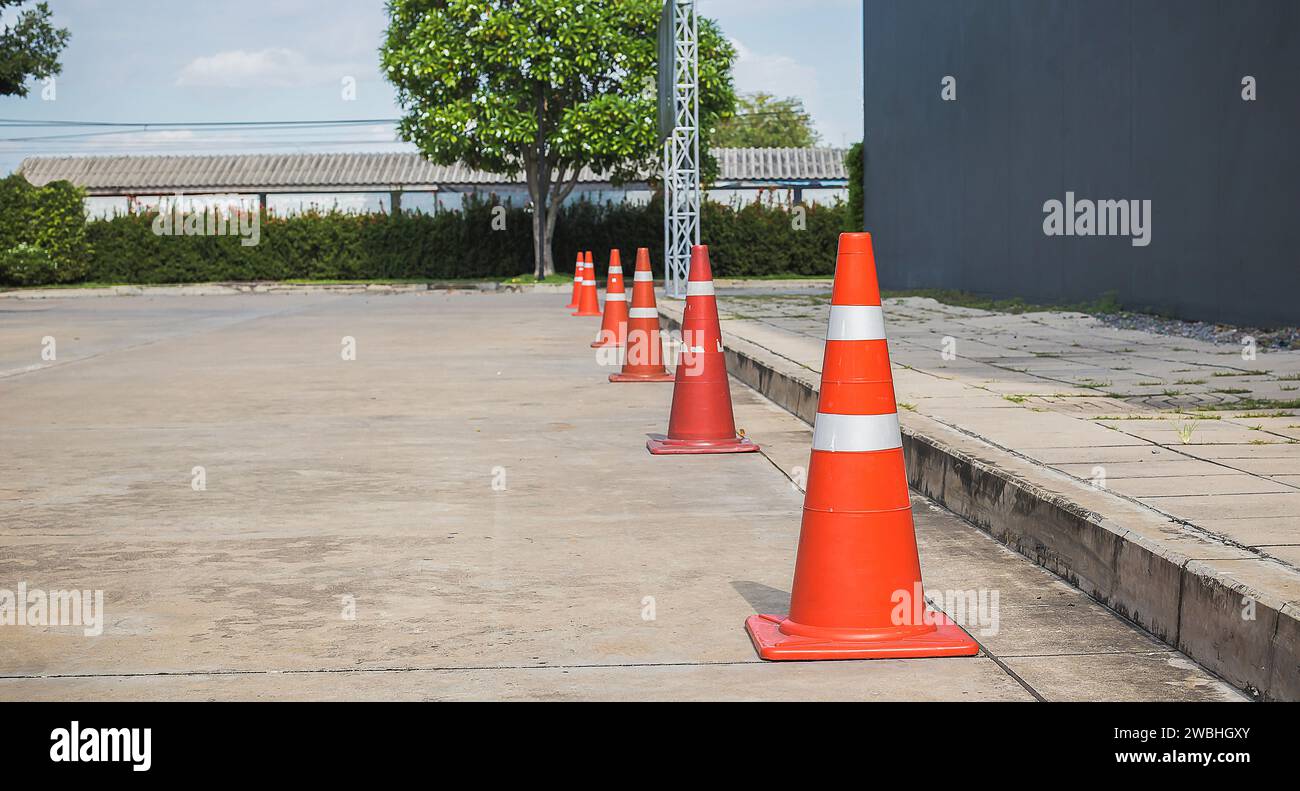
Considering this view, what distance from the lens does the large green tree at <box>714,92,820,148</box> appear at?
89.7 metres

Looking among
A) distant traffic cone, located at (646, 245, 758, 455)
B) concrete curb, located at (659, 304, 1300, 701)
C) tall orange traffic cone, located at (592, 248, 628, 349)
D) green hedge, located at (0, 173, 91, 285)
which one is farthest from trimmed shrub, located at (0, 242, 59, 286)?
concrete curb, located at (659, 304, 1300, 701)

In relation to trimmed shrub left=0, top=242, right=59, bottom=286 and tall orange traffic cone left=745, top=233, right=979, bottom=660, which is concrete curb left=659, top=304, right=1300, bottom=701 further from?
trimmed shrub left=0, top=242, right=59, bottom=286

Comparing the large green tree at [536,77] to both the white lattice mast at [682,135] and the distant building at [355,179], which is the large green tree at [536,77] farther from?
the distant building at [355,179]

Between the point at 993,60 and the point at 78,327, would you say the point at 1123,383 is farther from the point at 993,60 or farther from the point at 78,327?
the point at 78,327

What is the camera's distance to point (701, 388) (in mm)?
7902

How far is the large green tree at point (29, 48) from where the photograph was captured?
97.3ft

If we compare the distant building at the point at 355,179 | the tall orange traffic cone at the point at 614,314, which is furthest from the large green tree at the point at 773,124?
the tall orange traffic cone at the point at 614,314

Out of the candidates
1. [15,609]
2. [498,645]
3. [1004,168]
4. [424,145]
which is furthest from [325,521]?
[424,145]

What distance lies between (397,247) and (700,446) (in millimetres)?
31214

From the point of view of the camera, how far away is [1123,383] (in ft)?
29.6

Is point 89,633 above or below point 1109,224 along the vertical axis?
below

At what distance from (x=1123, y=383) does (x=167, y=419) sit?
593cm

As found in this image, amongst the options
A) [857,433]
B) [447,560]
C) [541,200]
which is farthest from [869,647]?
[541,200]
